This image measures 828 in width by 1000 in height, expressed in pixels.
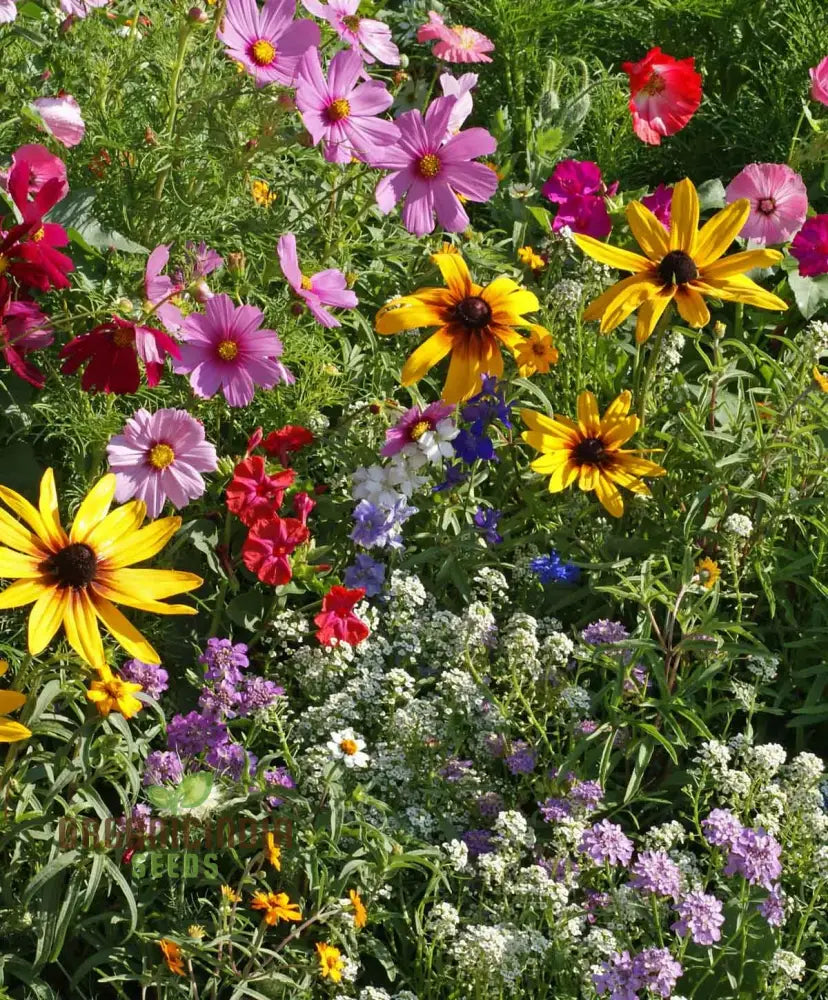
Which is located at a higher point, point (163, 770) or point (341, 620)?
A: point (341, 620)

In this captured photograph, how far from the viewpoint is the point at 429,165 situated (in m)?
2.24

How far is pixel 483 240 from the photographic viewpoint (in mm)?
2793

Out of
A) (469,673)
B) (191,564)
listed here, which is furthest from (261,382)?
(469,673)

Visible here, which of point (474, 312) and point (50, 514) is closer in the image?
point (50, 514)

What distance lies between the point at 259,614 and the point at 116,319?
1.87 feet

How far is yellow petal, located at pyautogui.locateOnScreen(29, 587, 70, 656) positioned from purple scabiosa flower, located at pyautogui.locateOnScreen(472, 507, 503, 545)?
0.89 metres

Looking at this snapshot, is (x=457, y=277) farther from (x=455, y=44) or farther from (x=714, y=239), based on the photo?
(x=455, y=44)

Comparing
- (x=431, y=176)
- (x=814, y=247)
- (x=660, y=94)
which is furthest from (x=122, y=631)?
(x=660, y=94)

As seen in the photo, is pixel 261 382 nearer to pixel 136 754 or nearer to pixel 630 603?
pixel 136 754

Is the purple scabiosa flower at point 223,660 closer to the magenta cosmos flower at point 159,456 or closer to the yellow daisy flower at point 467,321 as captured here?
the magenta cosmos flower at point 159,456

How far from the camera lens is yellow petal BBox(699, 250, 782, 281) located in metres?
1.97

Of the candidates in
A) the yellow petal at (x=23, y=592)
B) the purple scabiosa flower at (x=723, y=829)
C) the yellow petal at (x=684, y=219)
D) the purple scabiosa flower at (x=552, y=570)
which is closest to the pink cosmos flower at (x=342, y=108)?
the yellow petal at (x=684, y=219)

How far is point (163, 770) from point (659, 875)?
675mm

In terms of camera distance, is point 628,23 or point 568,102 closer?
point 568,102
